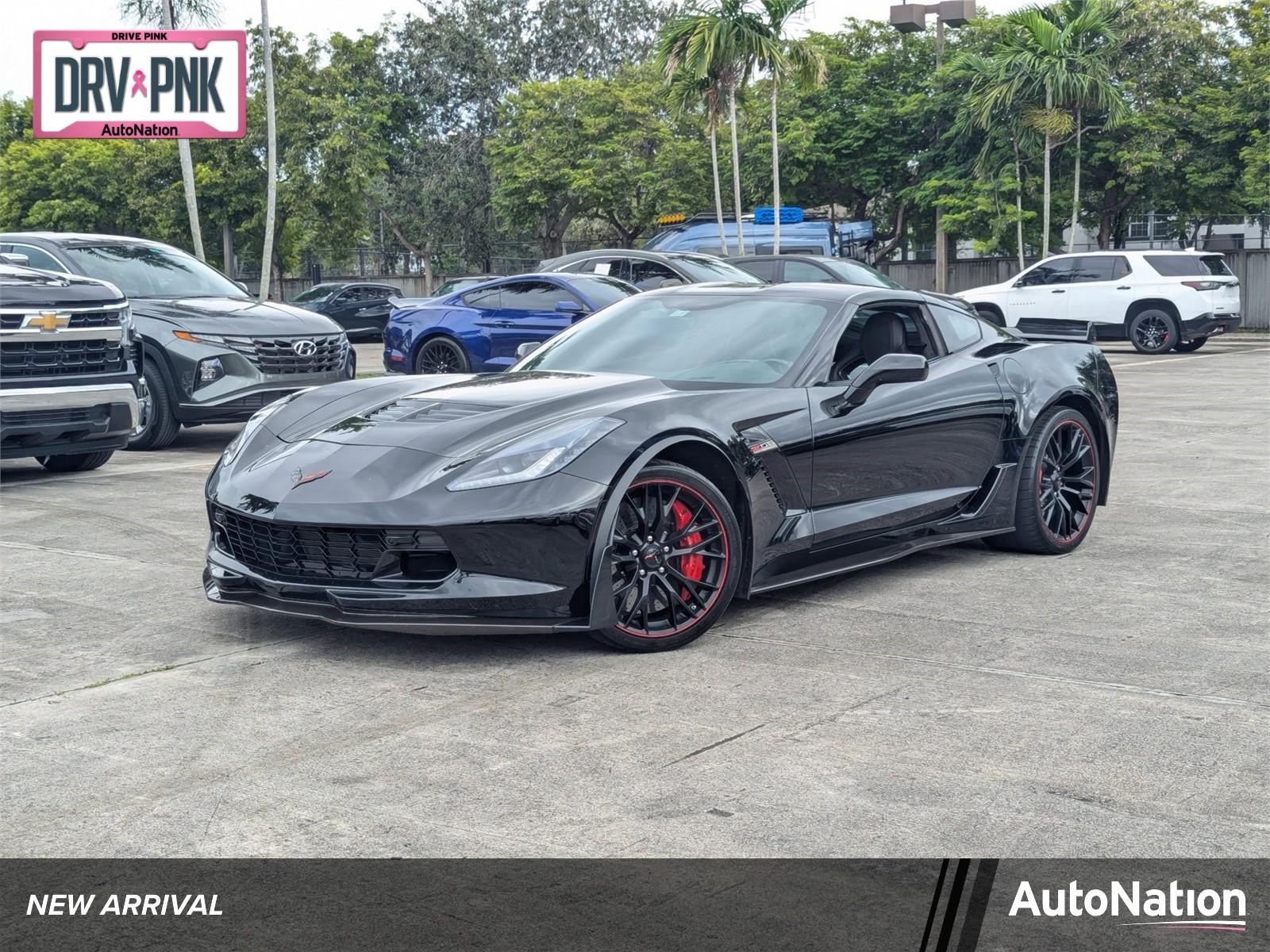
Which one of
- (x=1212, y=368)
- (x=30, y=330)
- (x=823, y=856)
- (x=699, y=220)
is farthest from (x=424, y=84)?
(x=823, y=856)

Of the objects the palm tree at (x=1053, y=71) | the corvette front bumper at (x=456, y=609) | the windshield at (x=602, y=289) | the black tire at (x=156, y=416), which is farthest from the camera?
the palm tree at (x=1053, y=71)

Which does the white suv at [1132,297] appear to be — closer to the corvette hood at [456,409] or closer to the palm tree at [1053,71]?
the palm tree at [1053,71]

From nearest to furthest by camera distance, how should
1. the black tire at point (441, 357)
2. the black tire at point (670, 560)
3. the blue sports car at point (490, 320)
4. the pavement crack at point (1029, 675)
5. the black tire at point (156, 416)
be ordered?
the pavement crack at point (1029, 675) → the black tire at point (670, 560) → the black tire at point (156, 416) → the blue sports car at point (490, 320) → the black tire at point (441, 357)

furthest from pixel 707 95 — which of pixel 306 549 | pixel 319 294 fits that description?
pixel 306 549

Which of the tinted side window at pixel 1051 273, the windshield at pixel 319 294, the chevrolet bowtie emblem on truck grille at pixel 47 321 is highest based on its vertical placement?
the windshield at pixel 319 294

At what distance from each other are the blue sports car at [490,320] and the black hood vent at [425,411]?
9.53 meters

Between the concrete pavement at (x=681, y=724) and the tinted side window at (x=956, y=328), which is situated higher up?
the tinted side window at (x=956, y=328)

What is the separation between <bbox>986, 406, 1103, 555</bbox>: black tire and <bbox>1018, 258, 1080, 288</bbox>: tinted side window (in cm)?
1916

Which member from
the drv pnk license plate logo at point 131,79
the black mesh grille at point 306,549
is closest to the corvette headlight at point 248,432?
the black mesh grille at point 306,549

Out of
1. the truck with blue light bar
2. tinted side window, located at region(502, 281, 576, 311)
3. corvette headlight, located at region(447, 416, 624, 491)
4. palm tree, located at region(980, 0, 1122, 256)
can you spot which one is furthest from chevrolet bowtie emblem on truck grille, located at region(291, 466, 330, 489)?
palm tree, located at region(980, 0, 1122, 256)

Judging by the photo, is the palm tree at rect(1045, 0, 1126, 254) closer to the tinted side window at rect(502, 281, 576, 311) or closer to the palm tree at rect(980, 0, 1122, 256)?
the palm tree at rect(980, 0, 1122, 256)

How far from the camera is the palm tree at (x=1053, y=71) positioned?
113 feet

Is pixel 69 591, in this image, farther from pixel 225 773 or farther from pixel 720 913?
pixel 720 913

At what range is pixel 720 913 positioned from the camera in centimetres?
312
